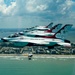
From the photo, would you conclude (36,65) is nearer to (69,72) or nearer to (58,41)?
(69,72)

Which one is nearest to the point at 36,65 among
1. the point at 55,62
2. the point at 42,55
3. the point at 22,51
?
the point at 55,62

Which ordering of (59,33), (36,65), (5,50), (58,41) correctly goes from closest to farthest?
(58,41), (59,33), (36,65), (5,50)

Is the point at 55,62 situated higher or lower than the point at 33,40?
lower

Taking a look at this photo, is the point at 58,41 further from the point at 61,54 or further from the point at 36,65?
the point at 61,54

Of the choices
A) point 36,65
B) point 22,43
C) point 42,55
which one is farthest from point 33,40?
point 42,55

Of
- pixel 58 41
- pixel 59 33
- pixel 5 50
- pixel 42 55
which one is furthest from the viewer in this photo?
pixel 5 50

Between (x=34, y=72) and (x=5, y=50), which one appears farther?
(x=5, y=50)
